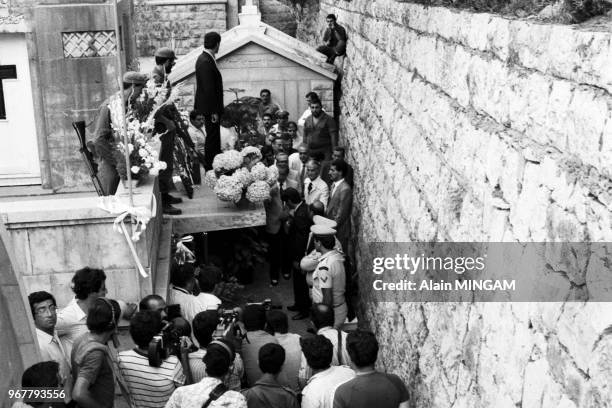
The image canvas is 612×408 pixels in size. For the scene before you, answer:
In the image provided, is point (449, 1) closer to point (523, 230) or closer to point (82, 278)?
point (523, 230)

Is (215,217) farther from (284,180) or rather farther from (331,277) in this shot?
(331,277)

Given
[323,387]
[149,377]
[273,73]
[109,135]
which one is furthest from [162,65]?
[323,387]

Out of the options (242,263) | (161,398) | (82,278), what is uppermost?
(82,278)

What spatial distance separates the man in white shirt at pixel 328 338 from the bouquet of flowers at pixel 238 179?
9.90 feet

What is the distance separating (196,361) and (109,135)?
8.66 ft

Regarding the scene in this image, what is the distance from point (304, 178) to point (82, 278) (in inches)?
204

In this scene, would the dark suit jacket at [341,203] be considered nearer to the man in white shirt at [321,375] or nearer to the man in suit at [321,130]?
the man in suit at [321,130]

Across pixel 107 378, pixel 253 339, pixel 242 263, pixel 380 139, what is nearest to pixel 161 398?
pixel 107 378

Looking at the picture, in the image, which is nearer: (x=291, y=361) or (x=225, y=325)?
(x=291, y=361)

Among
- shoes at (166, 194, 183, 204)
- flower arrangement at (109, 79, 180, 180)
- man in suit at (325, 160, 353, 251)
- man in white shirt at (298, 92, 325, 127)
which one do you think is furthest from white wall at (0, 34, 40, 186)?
man in suit at (325, 160, 353, 251)

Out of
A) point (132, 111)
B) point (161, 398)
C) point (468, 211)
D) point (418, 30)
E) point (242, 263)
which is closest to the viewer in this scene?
point (468, 211)

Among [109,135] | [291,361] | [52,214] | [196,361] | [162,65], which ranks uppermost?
[162,65]

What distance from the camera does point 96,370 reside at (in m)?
4.66

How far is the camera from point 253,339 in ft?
18.6
